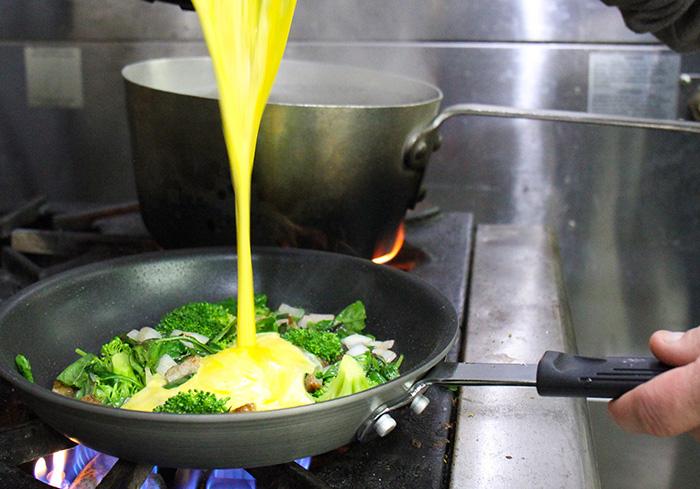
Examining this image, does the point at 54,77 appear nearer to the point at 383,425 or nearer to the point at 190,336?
the point at 190,336

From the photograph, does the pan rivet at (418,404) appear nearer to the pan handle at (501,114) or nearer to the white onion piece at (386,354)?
the white onion piece at (386,354)

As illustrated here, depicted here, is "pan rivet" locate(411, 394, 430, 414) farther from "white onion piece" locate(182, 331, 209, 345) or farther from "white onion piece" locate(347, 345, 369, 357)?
"white onion piece" locate(182, 331, 209, 345)

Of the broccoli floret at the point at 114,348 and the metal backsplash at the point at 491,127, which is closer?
the broccoli floret at the point at 114,348

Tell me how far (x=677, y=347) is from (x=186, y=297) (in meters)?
0.77

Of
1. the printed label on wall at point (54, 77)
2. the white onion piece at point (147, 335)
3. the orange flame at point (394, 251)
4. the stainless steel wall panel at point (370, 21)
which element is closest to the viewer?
the white onion piece at point (147, 335)

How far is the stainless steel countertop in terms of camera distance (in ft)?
3.20

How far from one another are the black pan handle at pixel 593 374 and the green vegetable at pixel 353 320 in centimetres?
41

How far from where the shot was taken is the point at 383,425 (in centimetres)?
96

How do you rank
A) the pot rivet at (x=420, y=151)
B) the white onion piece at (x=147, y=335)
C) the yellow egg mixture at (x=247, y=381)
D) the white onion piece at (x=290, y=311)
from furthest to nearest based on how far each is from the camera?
1. the pot rivet at (x=420, y=151)
2. the white onion piece at (x=290, y=311)
3. the white onion piece at (x=147, y=335)
4. the yellow egg mixture at (x=247, y=381)

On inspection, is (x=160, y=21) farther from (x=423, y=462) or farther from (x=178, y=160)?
(x=423, y=462)

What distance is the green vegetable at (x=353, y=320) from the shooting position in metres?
1.34

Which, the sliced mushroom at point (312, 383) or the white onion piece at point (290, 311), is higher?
the sliced mushroom at point (312, 383)

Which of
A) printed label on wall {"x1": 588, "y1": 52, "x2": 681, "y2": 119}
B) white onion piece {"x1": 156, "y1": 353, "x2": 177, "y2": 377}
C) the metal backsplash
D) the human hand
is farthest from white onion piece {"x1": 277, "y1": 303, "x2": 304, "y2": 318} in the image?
printed label on wall {"x1": 588, "y1": 52, "x2": 681, "y2": 119}

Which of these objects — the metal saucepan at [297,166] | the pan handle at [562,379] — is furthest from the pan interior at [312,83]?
the pan handle at [562,379]
